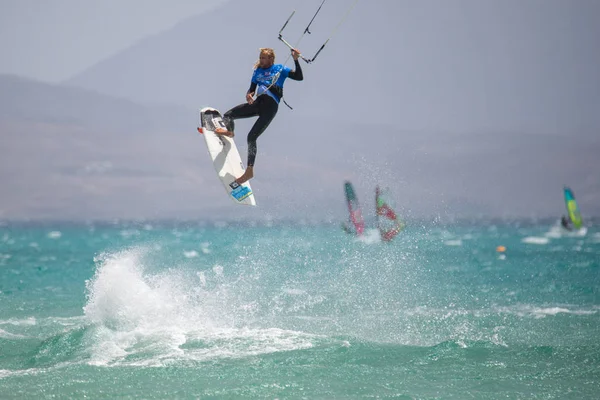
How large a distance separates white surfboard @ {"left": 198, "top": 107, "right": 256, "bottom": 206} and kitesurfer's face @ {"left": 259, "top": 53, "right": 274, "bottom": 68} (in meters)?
1.79

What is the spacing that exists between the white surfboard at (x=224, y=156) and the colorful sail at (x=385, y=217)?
17.8 m

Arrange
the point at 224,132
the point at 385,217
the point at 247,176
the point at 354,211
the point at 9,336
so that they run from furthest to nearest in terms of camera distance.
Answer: the point at 354,211 < the point at 385,217 < the point at 9,336 < the point at 224,132 < the point at 247,176

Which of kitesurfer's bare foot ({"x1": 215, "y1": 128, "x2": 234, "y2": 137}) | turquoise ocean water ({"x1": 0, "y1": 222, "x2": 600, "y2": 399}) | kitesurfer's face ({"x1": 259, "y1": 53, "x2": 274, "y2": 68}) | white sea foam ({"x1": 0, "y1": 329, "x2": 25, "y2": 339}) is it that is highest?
kitesurfer's face ({"x1": 259, "y1": 53, "x2": 274, "y2": 68})

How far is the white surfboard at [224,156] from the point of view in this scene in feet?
40.1

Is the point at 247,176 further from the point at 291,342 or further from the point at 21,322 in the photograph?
the point at 21,322

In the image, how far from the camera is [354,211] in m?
36.1

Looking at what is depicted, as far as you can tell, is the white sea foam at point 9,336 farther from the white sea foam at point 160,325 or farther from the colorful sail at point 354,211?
the colorful sail at point 354,211

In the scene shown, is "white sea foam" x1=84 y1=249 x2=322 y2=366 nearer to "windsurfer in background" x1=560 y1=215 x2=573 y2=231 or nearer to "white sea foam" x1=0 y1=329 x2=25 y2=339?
"white sea foam" x1=0 y1=329 x2=25 y2=339

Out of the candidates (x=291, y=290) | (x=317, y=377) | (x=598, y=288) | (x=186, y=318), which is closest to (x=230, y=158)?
(x=186, y=318)

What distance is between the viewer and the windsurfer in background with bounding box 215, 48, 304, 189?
10727 mm

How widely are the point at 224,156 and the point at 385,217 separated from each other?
22706 millimetres

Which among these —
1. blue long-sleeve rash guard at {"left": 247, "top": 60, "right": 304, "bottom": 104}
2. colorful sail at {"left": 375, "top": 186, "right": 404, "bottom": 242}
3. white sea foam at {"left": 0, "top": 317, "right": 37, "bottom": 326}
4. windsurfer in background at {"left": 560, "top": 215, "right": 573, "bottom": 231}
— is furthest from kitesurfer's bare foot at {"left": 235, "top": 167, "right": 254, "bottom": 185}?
windsurfer in background at {"left": 560, "top": 215, "right": 573, "bottom": 231}

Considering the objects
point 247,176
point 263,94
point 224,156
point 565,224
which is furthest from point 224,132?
point 565,224

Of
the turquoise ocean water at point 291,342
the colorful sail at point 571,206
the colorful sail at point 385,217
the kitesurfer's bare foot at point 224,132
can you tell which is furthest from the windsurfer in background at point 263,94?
the colorful sail at point 571,206
